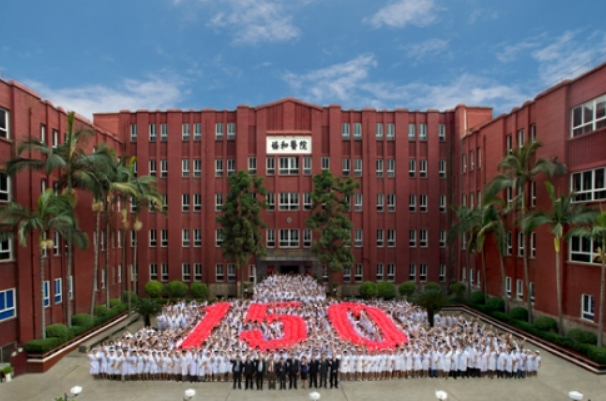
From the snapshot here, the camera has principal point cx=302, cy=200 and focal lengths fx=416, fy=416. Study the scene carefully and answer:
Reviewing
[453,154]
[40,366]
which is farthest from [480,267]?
[40,366]

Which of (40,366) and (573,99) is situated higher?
(573,99)

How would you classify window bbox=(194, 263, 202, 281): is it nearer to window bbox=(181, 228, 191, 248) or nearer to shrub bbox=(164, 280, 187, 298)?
window bbox=(181, 228, 191, 248)

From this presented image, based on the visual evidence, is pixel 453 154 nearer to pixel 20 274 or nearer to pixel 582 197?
pixel 582 197

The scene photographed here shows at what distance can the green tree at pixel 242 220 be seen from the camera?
3153 centimetres

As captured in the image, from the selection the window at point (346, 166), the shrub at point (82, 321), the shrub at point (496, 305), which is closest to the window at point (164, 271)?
the shrub at point (82, 321)

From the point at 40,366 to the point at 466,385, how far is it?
734 inches

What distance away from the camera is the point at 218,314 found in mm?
24531

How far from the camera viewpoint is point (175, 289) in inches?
1379

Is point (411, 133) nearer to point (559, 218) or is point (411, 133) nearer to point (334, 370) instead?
point (559, 218)

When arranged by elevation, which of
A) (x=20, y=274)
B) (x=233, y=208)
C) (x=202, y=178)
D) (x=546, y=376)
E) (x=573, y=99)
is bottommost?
(x=546, y=376)

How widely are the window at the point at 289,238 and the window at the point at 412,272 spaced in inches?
418

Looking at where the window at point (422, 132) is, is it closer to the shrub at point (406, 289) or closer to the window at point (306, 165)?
the window at point (306, 165)

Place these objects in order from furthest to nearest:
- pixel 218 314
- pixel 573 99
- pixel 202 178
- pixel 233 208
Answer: pixel 202 178, pixel 233 208, pixel 218 314, pixel 573 99

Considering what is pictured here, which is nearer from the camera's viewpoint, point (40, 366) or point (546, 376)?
point (546, 376)
